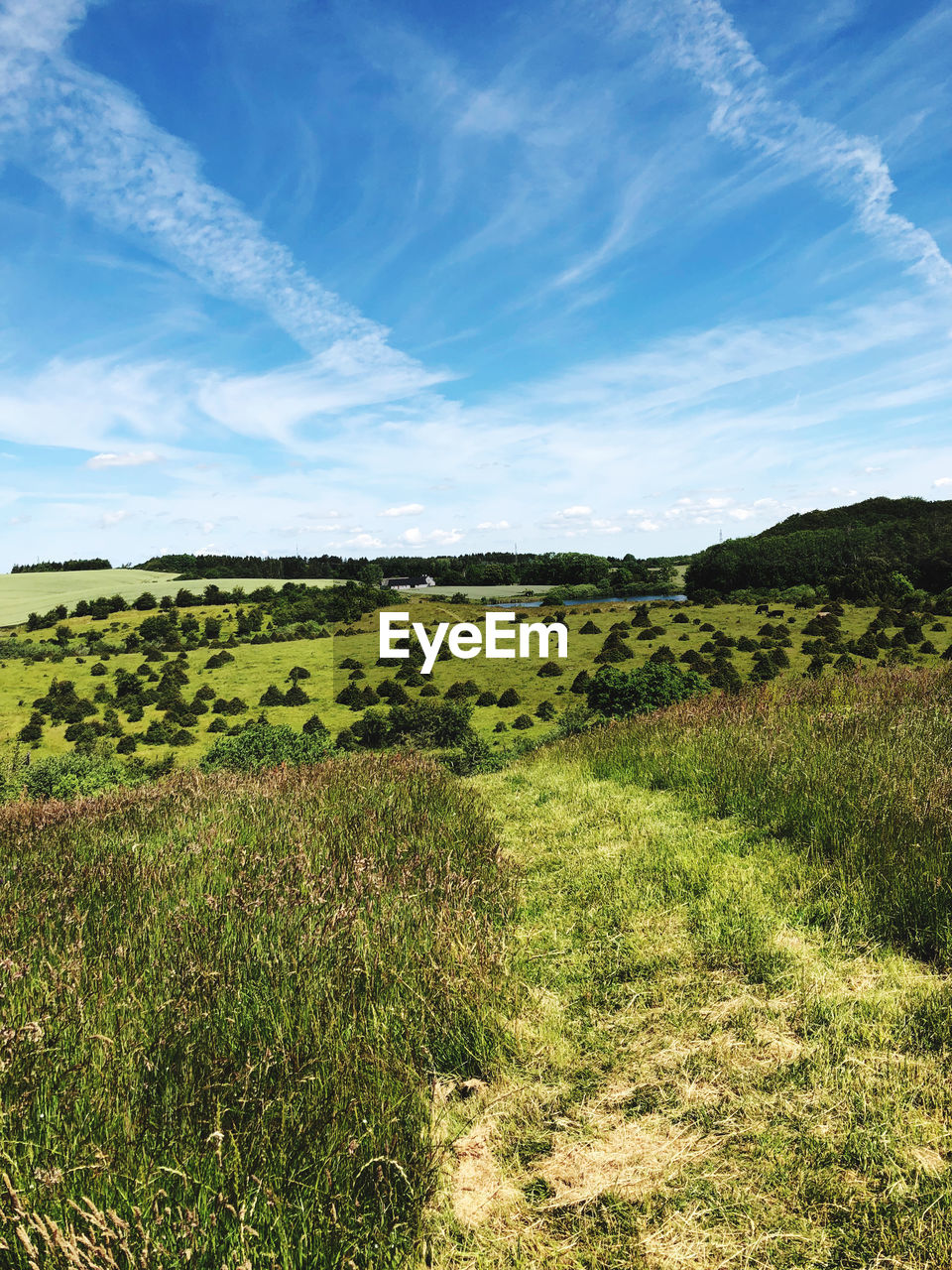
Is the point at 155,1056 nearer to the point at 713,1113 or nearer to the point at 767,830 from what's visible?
the point at 713,1113

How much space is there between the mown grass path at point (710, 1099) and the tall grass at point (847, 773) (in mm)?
354

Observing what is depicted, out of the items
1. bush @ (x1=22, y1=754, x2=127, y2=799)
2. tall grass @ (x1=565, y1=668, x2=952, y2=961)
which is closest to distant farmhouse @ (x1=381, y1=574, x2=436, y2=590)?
bush @ (x1=22, y1=754, x2=127, y2=799)

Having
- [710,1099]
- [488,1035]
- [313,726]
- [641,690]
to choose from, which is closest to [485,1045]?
[488,1035]

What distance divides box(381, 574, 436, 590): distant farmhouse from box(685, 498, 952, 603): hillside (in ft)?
122

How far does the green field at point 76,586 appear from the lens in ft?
368

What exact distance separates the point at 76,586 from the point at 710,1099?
14618 cm

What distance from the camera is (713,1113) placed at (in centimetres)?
276

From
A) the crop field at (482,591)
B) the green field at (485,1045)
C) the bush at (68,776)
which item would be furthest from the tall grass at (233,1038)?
the crop field at (482,591)

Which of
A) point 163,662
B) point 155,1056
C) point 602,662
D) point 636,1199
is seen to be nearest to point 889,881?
point 636,1199

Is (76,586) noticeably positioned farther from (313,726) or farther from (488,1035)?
(488,1035)

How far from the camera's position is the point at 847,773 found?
611 centimetres

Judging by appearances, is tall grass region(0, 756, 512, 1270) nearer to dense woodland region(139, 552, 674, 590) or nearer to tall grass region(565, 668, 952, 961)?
tall grass region(565, 668, 952, 961)

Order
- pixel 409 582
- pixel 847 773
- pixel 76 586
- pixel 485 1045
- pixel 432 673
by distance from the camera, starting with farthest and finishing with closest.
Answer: pixel 76 586 → pixel 409 582 → pixel 432 673 → pixel 847 773 → pixel 485 1045

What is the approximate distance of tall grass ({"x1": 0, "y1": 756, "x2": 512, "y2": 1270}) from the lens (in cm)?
204
